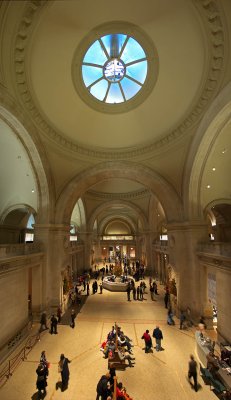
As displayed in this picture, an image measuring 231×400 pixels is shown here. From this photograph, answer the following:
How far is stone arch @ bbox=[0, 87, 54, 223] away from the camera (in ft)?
28.1

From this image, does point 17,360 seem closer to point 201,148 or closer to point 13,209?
point 13,209

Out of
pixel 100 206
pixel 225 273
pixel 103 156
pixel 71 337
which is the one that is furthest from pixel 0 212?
pixel 225 273

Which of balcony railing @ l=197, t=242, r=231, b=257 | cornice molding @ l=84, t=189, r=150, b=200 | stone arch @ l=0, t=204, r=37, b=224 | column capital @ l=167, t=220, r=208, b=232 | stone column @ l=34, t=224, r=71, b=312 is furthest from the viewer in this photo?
cornice molding @ l=84, t=189, r=150, b=200

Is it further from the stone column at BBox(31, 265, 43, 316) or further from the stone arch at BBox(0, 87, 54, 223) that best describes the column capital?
the stone column at BBox(31, 265, 43, 316)

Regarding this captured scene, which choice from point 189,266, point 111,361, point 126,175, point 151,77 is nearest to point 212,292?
point 189,266

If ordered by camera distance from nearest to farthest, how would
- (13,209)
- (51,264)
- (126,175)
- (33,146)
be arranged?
(33,146) → (51,264) → (126,175) → (13,209)

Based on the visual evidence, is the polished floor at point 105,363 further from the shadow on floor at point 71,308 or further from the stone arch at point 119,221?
the stone arch at point 119,221

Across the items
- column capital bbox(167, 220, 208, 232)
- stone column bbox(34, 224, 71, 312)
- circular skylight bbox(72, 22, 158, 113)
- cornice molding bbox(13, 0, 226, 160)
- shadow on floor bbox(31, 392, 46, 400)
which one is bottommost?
shadow on floor bbox(31, 392, 46, 400)

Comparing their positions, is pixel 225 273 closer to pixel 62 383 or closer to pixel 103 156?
pixel 62 383

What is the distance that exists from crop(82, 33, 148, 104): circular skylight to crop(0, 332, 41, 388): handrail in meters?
11.3

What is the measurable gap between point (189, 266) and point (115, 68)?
1060cm

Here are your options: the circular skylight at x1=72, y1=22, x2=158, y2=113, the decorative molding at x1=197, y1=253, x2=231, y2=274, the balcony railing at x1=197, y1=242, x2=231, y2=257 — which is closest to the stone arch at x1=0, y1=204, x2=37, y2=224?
the circular skylight at x1=72, y1=22, x2=158, y2=113

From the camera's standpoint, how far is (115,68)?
404 inches

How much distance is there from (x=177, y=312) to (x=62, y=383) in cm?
Answer: 772
